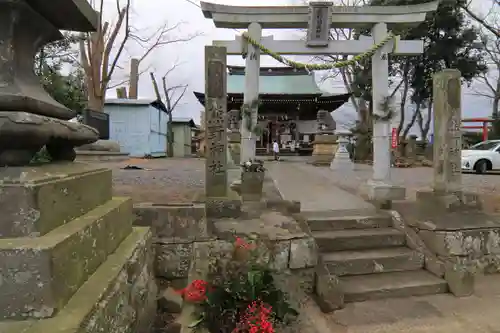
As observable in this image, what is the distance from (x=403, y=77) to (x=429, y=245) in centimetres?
1906

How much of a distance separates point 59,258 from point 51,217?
27cm

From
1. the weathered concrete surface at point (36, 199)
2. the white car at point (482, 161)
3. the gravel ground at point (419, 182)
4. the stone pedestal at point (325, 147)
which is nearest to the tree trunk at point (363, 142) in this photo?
the stone pedestal at point (325, 147)

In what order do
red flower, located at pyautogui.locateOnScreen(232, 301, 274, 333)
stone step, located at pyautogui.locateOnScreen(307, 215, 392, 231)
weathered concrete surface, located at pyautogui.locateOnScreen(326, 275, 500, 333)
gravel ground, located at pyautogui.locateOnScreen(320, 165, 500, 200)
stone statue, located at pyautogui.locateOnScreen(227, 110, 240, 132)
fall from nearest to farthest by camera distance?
1. red flower, located at pyautogui.locateOnScreen(232, 301, 274, 333)
2. weathered concrete surface, located at pyautogui.locateOnScreen(326, 275, 500, 333)
3. stone step, located at pyautogui.locateOnScreen(307, 215, 392, 231)
4. gravel ground, located at pyautogui.locateOnScreen(320, 165, 500, 200)
5. stone statue, located at pyautogui.locateOnScreen(227, 110, 240, 132)

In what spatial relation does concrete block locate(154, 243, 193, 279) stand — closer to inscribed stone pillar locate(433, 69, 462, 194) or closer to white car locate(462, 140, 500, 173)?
inscribed stone pillar locate(433, 69, 462, 194)

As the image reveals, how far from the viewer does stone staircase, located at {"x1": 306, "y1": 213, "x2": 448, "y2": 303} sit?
4.06m

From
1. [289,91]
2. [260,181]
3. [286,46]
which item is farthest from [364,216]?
[289,91]

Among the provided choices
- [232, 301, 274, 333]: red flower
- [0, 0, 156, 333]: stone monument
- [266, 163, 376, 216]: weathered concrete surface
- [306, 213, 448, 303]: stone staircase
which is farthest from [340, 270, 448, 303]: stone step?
[0, 0, 156, 333]: stone monument

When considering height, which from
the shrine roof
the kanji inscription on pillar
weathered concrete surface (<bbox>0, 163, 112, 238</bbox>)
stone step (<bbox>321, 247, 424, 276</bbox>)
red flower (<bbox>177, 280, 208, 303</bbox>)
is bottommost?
stone step (<bbox>321, 247, 424, 276</bbox>)

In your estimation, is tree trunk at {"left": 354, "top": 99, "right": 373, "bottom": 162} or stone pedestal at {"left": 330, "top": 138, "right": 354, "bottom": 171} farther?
tree trunk at {"left": 354, "top": 99, "right": 373, "bottom": 162}

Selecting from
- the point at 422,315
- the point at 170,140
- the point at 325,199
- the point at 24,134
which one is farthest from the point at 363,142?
the point at 24,134

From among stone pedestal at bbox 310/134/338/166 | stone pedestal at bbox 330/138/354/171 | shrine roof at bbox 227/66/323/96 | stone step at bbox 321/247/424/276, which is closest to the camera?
stone step at bbox 321/247/424/276

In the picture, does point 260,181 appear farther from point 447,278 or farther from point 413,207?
point 447,278

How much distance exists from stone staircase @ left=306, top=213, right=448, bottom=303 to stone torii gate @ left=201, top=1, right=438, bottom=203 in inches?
74.0

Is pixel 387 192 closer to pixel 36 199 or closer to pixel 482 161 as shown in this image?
pixel 36 199
